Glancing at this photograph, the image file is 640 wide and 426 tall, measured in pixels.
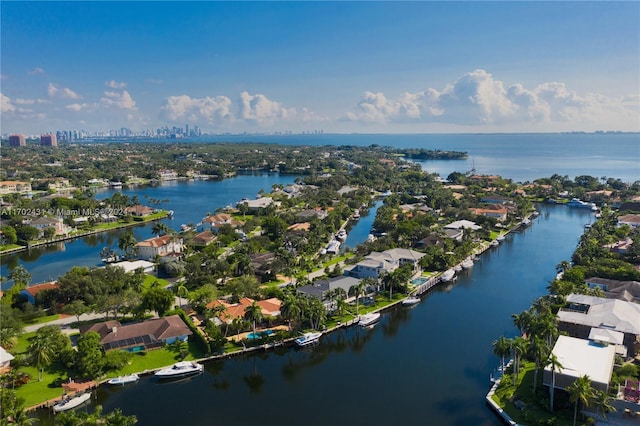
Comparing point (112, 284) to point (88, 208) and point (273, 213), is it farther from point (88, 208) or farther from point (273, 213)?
point (88, 208)

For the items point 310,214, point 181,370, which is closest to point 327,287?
point 181,370

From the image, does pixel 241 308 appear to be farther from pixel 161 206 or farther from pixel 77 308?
pixel 161 206

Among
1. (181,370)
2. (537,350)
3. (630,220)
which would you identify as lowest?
(181,370)

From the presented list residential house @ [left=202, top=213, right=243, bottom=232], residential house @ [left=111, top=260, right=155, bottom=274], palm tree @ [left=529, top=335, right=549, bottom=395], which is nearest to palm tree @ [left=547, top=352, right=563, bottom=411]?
palm tree @ [left=529, top=335, right=549, bottom=395]

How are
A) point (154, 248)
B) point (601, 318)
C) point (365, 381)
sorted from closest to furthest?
point (365, 381)
point (601, 318)
point (154, 248)

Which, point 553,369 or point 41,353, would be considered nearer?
point 553,369

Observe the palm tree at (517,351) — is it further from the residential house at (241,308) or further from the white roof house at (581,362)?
the residential house at (241,308)

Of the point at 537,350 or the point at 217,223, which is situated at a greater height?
the point at 217,223
